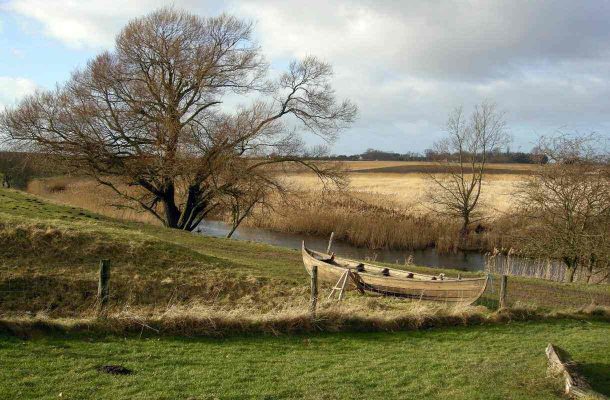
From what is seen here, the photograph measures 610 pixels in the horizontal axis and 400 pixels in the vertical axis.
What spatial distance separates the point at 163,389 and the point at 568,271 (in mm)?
20370

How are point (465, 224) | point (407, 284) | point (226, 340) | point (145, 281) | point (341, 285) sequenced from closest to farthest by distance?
point (226, 340), point (145, 281), point (407, 284), point (341, 285), point (465, 224)

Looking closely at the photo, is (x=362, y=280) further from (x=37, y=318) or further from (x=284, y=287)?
(x=37, y=318)

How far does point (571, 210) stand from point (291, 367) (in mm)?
18661

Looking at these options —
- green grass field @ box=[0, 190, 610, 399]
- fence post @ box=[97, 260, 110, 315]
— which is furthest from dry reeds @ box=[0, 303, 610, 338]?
fence post @ box=[97, 260, 110, 315]

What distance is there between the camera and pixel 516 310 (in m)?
11.5

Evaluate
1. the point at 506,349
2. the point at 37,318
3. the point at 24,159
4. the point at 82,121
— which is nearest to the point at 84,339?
the point at 37,318

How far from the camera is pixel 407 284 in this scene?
13.4 m

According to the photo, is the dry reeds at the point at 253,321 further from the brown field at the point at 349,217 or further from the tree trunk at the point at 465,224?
the tree trunk at the point at 465,224

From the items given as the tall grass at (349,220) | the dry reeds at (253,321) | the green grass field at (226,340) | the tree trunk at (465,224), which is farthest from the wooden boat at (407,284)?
the tree trunk at (465,224)

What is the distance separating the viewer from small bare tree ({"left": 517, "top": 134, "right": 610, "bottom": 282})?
21453 millimetres

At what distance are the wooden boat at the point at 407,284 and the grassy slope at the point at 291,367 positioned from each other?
327cm

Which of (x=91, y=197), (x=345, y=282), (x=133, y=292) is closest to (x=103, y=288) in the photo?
(x=133, y=292)

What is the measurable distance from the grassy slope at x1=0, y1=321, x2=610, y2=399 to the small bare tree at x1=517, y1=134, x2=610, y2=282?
43.8ft

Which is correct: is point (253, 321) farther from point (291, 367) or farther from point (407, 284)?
point (407, 284)
